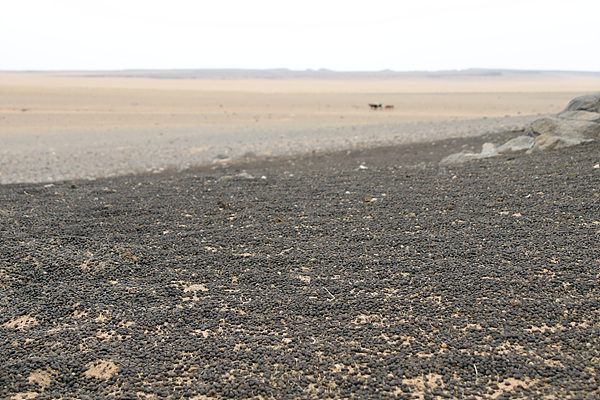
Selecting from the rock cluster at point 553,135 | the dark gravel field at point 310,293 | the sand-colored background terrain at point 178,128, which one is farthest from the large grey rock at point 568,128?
the sand-colored background terrain at point 178,128

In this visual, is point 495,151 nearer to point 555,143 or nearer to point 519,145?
point 519,145

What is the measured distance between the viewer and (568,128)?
32.6ft

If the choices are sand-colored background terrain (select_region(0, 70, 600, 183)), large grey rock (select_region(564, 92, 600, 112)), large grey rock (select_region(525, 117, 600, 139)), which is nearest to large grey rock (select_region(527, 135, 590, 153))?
large grey rock (select_region(525, 117, 600, 139))

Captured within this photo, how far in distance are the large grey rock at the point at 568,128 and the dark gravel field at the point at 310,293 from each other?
8.02 feet

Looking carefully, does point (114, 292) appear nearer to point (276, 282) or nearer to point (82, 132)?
point (276, 282)

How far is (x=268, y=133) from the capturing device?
19500 millimetres

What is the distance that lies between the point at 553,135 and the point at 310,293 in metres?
7.70

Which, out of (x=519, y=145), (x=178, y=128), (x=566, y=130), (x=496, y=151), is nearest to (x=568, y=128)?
(x=566, y=130)

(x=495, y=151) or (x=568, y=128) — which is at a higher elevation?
(x=568, y=128)

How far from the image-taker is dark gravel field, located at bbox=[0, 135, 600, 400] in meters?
3.45

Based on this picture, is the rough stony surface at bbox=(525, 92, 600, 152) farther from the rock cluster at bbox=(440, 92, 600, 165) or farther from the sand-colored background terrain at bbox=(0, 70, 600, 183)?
the sand-colored background terrain at bbox=(0, 70, 600, 183)

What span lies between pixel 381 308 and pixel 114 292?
2.50m

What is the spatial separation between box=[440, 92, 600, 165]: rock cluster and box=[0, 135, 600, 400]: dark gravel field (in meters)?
2.01

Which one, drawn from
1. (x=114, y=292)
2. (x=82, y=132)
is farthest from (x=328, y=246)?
(x=82, y=132)
